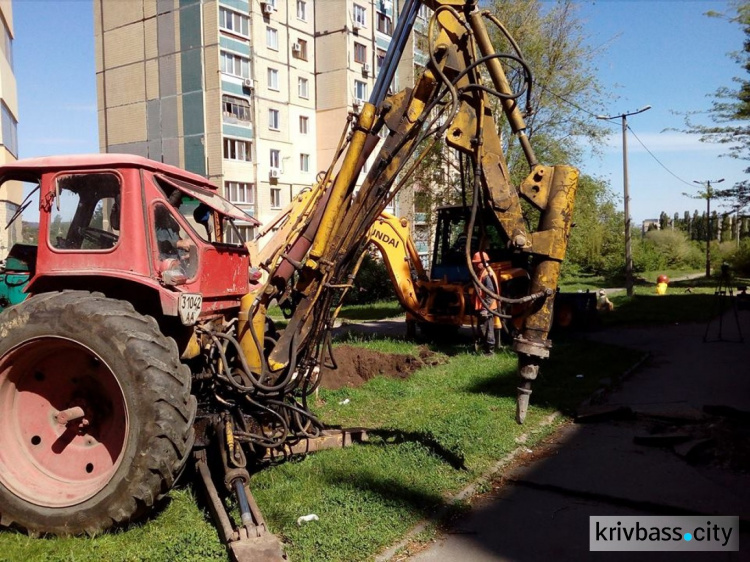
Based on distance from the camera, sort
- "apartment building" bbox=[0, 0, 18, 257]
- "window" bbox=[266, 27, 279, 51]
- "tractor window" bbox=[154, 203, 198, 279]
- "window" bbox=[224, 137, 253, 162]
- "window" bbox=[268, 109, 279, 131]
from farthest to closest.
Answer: "window" bbox=[268, 109, 279, 131] → "window" bbox=[266, 27, 279, 51] → "window" bbox=[224, 137, 253, 162] → "apartment building" bbox=[0, 0, 18, 257] → "tractor window" bbox=[154, 203, 198, 279]

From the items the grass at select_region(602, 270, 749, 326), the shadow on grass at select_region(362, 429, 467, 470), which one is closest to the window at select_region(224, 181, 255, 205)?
the grass at select_region(602, 270, 749, 326)

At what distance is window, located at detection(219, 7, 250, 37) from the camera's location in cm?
2889

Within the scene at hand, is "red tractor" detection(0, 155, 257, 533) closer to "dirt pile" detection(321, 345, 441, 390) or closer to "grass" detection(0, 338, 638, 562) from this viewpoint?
"grass" detection(0, 338, 638, 562)

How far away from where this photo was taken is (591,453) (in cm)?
615

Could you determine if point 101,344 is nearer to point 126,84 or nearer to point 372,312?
point 372,312

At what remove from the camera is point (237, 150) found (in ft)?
98.5

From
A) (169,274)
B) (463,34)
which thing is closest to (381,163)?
(463,34)

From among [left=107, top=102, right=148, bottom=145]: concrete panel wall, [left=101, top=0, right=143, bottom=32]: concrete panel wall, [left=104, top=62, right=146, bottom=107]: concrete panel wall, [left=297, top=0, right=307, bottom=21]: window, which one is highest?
[left=297, top=0, right=307, bottom=21]: window

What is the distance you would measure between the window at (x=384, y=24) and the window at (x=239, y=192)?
47.4 ft

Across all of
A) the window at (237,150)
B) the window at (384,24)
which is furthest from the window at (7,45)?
the window at (384,24)

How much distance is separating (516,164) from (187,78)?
18421mm

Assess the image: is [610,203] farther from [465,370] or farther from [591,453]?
[591,453]

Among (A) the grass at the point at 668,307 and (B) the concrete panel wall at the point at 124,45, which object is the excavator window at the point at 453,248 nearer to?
(A) the grass at the point at 668,307

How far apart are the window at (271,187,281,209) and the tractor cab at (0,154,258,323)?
2745 cm
